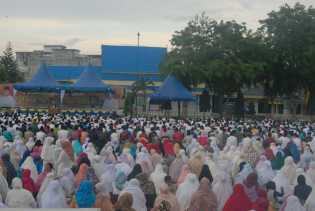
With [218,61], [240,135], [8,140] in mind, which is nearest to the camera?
[8,140]

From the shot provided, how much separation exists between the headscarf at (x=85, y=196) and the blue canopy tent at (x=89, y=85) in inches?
879

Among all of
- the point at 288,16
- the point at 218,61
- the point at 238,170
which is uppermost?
the point at 288,16

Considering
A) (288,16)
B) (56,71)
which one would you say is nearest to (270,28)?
(288,16)

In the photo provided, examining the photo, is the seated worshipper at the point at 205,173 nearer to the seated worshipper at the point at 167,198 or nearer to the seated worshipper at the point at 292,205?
the seated worshipper at the point at 167,198

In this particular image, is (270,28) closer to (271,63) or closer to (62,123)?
(271,63)

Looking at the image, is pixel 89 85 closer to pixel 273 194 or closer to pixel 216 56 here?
pixel 216 56

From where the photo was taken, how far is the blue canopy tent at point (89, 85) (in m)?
30.0

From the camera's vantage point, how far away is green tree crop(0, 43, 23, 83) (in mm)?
58344

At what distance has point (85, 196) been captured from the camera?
7.50 meters

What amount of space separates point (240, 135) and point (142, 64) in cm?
2802

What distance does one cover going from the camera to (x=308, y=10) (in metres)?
38.2

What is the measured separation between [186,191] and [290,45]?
30.4 meters

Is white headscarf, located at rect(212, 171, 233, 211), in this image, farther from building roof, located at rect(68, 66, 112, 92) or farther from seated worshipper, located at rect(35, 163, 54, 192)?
building roof, located at rect(68, 66, 112, 92)

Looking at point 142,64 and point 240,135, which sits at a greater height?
point 142,64
